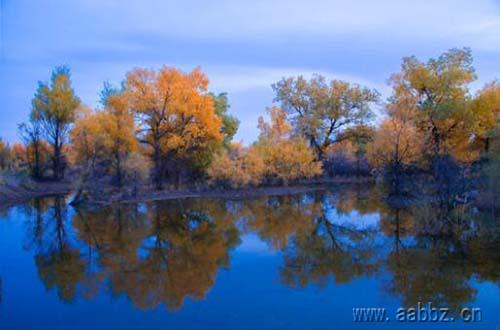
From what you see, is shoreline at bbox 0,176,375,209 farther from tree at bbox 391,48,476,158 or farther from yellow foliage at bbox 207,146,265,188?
tree at bbox 391,48,476,158

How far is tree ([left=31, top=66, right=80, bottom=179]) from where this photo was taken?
3216 cm

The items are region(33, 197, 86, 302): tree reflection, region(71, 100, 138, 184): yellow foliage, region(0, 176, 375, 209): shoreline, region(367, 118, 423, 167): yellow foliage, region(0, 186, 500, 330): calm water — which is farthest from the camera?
region(71, 100, 138, 184): yellow foliage

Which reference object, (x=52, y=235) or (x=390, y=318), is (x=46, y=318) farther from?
(x=52, y=235)

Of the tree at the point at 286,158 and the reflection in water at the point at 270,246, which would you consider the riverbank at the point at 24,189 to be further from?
the tree at the point at 286,158

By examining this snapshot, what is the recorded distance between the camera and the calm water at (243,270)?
679 cm

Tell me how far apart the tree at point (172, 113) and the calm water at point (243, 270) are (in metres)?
11.2

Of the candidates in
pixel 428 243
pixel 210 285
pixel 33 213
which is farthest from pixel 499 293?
pixel 33 213

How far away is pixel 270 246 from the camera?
37.4 ft

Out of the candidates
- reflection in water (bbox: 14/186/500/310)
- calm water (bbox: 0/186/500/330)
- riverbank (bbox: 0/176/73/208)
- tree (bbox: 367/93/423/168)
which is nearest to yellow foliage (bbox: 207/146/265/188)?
reflection in water (bbox: 14/186/500/310)

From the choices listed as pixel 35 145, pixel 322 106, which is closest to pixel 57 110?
pixel 35 145

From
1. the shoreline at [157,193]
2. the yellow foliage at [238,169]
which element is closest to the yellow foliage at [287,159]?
the shoreline at [157,193]

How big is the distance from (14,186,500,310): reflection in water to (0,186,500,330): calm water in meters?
0.03

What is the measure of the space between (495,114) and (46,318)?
2731 centimetres

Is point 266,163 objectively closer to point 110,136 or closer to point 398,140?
point 398,140
